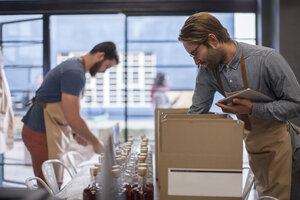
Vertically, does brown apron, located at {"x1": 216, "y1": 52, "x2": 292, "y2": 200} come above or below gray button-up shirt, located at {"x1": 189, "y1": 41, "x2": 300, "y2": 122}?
below

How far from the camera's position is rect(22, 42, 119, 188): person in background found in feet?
9.07

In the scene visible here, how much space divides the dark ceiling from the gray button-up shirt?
277 cm

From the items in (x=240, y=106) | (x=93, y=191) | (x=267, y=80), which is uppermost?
(x=267, y=80)

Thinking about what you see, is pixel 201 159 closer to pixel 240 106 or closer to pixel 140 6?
pixel 240 106

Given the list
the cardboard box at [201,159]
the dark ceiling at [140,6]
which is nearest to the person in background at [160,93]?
the dark ceiling at [140,6]

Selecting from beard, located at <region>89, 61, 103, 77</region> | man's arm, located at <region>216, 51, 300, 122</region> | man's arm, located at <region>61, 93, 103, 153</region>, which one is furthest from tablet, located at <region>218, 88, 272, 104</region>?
beard, located at <region>89, 61, 103, 77</region>

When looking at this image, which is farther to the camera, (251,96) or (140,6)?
(140,6)

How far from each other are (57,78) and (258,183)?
5.13ft

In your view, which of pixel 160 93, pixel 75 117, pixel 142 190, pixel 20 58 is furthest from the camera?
pixel 160 93

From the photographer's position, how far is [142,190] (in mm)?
1416

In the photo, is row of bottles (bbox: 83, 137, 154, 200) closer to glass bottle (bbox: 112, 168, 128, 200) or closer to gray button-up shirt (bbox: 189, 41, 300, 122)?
glass bottle (bbox: 112, 168, 128, 200)

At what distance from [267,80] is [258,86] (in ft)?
0.17

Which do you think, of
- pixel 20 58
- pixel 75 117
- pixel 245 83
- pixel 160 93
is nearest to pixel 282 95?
pixel 245 83

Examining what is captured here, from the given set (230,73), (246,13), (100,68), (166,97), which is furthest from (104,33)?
(230,73)
